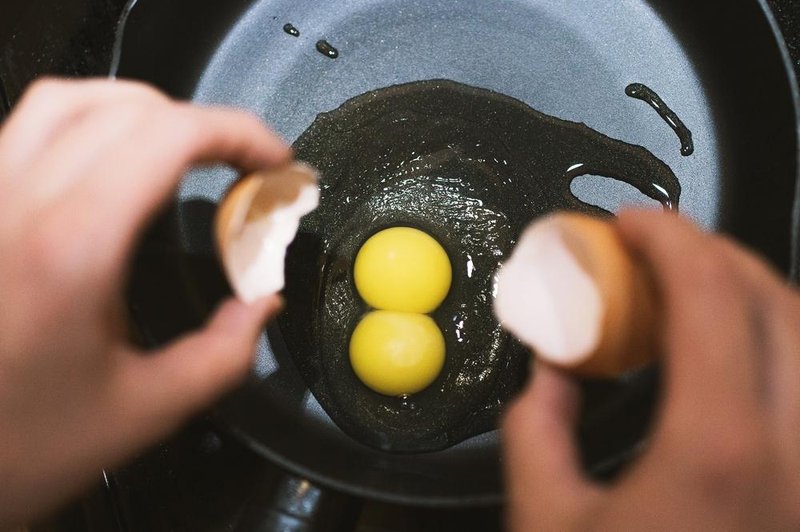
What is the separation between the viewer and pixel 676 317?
2.53ft

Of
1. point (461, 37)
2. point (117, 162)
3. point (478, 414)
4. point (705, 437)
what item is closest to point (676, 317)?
point (705, 437)

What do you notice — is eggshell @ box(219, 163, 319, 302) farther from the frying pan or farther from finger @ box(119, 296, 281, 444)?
the frying pan

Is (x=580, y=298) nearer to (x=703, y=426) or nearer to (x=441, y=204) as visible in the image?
(x=703, y=426)

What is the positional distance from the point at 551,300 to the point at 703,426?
331 millimetres

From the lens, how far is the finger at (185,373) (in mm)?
866

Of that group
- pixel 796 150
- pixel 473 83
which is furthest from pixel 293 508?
pixel 796 150

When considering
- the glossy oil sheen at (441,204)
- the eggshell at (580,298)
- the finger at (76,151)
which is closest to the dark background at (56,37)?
the glossy oil sheen at (441,204)

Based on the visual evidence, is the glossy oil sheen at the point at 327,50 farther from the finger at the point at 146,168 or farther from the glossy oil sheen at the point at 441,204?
the finger at the point at 146,168

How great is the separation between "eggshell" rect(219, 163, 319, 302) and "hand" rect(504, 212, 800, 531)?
49 cm

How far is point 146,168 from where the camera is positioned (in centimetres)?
83

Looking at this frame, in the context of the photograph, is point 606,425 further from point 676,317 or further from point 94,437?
point 94,437

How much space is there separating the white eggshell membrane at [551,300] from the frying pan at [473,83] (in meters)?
0.31

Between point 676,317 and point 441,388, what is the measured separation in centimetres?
62

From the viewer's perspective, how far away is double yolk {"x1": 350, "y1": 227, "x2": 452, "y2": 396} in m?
1.24
